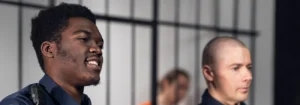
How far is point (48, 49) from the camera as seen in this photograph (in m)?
2.66

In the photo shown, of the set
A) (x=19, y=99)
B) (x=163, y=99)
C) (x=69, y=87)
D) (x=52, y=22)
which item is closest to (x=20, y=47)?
(x=52, y=22)

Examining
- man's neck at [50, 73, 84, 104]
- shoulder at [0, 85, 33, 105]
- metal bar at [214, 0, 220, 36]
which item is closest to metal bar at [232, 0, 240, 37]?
metal bar at [214, 0, 220, 36]

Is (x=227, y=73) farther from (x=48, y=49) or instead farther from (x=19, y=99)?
(x=19, y=99)

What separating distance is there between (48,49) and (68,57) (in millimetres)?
115

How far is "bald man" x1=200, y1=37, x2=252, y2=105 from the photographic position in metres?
3.50

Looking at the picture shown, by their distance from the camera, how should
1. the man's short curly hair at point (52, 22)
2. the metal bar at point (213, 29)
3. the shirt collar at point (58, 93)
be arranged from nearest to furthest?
1. the shirt collar at point (58, 93)
2. the man's short curly hair at point (52, 22)
3. the metal bar at point (213, 29)

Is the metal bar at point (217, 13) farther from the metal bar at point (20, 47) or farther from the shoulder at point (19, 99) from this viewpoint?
the shoulder at point (19, 99)

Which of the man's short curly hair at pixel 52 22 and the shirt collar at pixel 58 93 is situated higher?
the man's short curly hair at pixel 52 22

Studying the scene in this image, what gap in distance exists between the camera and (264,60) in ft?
18.8

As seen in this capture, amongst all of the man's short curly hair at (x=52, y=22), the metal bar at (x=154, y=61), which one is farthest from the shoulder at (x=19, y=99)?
the metal bar at (x=154, y=61)

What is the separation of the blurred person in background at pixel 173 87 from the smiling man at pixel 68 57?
2.22 m

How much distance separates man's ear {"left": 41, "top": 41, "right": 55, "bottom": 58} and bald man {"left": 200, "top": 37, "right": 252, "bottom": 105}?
3.83 ft

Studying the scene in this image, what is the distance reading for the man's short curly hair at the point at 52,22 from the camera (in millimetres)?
2680

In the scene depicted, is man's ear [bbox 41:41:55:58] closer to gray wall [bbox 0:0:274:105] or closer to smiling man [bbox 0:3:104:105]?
smiling man [bbox 0:3:104:105]
